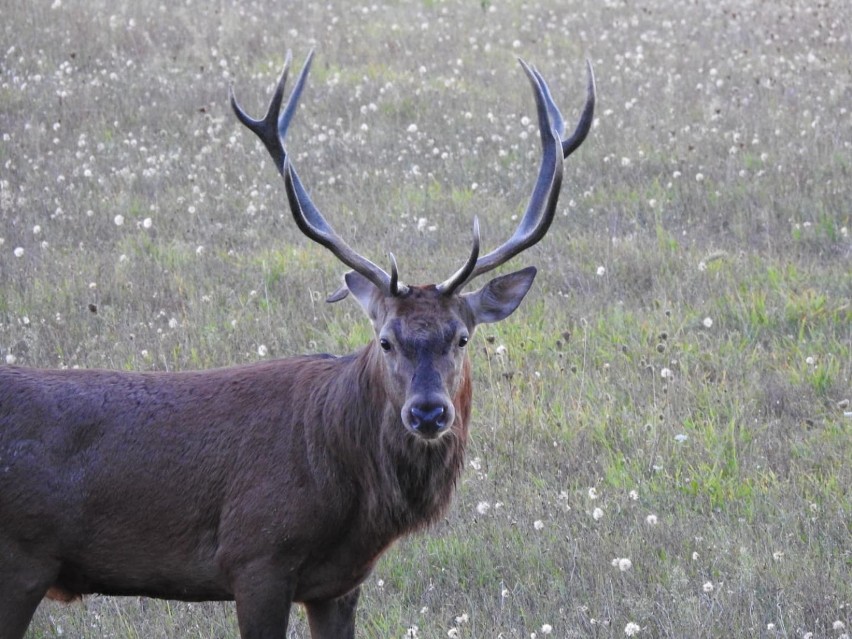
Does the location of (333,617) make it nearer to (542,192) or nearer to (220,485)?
(220,485)

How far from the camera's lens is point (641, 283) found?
29.8 feet

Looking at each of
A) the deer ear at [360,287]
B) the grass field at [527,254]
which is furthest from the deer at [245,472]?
the grass field at [527,254]

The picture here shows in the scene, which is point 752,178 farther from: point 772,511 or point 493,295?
point 493,295

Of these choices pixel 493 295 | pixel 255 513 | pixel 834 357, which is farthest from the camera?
pixel 834 357

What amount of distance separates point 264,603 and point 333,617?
1.57ft

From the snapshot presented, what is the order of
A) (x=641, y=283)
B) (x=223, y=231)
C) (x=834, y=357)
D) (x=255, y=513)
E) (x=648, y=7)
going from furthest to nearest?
(x=648, y=7) < (x=223, y=231) < (x=641, y=283) < (x=834, y=357) < (x=255, y=513)

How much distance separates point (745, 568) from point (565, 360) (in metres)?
2.49

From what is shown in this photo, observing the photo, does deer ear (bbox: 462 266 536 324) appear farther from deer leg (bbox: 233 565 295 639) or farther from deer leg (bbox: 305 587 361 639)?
deer leg (bbox: 233 565 295 639)

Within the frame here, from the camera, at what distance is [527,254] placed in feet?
31.8

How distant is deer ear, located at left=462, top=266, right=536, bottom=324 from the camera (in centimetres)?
542

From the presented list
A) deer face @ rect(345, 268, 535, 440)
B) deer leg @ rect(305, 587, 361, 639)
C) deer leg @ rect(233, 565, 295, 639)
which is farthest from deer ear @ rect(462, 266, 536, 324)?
deer leg @ rect(233, 565, 295, 639)

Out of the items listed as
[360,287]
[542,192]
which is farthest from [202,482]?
[542,192]

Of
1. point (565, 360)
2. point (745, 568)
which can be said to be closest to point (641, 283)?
point (565, 360)

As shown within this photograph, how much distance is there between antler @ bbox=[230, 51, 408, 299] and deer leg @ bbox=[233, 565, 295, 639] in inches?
46.1
